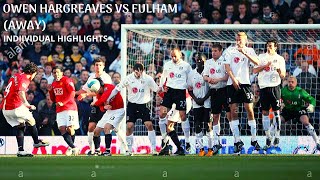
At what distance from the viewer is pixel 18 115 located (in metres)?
15.8

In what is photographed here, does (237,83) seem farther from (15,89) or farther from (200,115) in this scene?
(15,89)

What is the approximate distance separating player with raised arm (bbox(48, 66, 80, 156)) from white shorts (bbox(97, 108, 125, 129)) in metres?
0.59

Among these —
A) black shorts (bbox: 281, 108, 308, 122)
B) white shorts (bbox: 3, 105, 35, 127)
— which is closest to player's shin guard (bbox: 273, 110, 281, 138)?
black shorts (bbox: 281, 108, 308, 122)

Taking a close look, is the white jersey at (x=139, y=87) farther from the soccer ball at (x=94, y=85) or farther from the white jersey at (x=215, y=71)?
the white jersey at (x=215, y=71)

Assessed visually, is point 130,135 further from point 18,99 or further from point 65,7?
point 65,7

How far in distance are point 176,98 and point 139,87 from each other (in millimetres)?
945

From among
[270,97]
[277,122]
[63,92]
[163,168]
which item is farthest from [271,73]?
[163,168]

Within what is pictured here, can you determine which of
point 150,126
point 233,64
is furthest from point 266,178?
point 150,126

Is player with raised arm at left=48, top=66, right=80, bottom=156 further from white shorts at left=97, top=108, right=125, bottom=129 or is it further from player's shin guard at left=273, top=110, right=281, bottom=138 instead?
player's shin guard at left=273, top=110, right=281, bottom=138

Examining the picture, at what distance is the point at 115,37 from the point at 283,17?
4.01 meters

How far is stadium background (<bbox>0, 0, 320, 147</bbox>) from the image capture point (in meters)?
20.0

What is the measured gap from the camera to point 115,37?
2178cm

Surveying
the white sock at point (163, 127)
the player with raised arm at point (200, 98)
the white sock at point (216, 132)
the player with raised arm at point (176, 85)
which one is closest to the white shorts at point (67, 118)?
the white sock at point (163, 127)

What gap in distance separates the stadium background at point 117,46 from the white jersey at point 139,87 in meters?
3.12
